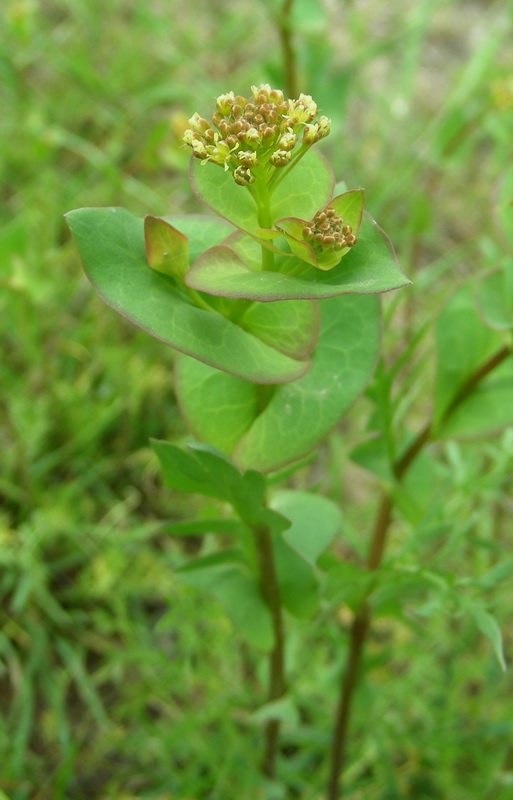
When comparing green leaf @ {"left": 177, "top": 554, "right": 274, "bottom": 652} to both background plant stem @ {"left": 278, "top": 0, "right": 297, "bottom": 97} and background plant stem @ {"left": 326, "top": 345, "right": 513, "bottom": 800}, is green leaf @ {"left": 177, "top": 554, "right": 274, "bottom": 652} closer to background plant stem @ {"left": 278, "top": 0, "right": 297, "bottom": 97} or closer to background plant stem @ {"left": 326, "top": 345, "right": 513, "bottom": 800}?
background plant stem @ {"left": 326, "top": 345, "right": 513, "bottom": 800}

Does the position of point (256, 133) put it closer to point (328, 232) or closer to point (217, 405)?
point (328, 232)

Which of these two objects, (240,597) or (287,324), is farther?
(240,597)

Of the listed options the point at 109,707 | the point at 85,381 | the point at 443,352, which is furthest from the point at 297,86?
the point at 109,707

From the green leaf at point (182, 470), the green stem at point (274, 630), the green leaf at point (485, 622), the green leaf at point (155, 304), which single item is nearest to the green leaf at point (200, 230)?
the green leaf at point (155, 304)

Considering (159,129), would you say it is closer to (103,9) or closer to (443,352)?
(103,9)

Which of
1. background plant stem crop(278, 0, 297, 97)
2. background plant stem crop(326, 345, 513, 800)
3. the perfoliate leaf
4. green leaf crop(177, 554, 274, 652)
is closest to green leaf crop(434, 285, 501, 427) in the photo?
background plant stem crop(326, 345, 513, 800)

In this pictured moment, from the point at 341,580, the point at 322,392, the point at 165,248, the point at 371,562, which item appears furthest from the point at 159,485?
the point at 165,248
